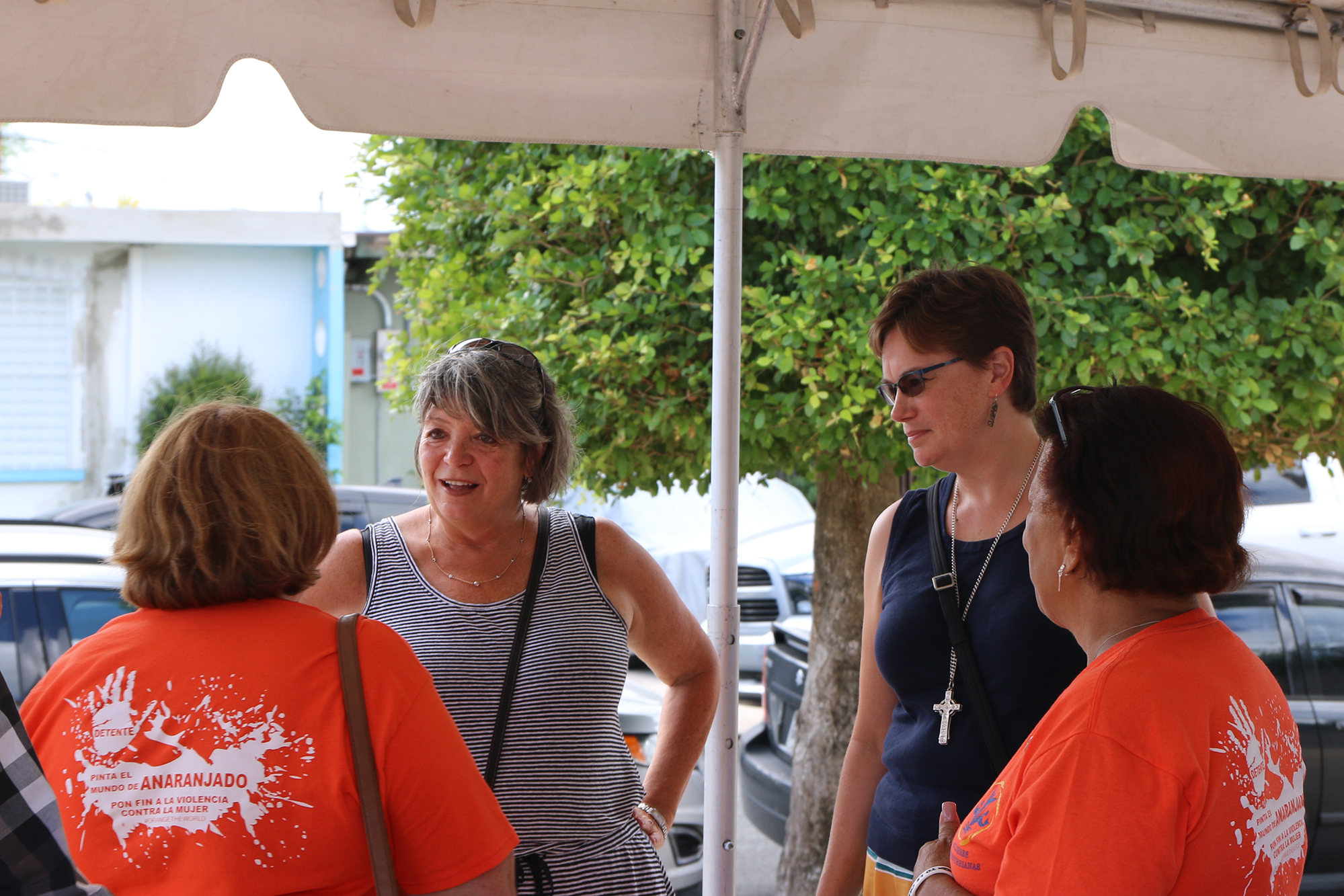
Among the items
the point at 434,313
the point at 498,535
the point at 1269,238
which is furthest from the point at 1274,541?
the point at 498,535

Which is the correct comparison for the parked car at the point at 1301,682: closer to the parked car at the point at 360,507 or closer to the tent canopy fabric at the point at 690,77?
the tent canopy fabric at the point at 690,77

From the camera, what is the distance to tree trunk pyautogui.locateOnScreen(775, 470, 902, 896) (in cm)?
417

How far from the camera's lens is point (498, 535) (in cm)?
212

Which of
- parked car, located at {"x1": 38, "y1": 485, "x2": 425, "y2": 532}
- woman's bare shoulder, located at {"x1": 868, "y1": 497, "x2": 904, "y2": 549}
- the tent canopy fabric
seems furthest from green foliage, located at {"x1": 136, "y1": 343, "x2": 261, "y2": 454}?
woman's bare shoulder, located at {"x1": 868, "y1": 497, "x2": 904, "y2": 549}

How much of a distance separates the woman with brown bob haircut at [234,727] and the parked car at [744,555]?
6488 millimetres

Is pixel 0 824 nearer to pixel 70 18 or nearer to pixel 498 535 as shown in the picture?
pixel 498 535

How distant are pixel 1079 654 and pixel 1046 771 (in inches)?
27.4

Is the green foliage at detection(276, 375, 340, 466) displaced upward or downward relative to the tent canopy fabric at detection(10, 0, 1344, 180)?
downward

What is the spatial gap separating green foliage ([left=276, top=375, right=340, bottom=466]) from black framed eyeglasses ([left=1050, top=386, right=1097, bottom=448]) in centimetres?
1149

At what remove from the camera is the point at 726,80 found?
2.38 meters

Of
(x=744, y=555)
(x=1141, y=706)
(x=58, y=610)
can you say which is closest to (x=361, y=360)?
(x=744, y=555)

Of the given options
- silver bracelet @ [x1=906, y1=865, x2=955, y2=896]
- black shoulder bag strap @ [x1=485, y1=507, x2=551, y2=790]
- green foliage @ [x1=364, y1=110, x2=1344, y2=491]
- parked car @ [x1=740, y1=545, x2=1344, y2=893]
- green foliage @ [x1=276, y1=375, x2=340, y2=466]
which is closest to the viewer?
silver bracelet @ [x1=906, y1=865, x2=955, y2=896]

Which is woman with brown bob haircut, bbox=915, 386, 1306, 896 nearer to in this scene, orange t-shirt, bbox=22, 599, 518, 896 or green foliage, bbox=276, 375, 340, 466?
orange t-shirt, bbox=22, 599, 518, 896

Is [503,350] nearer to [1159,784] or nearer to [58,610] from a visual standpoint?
[1159,784]
